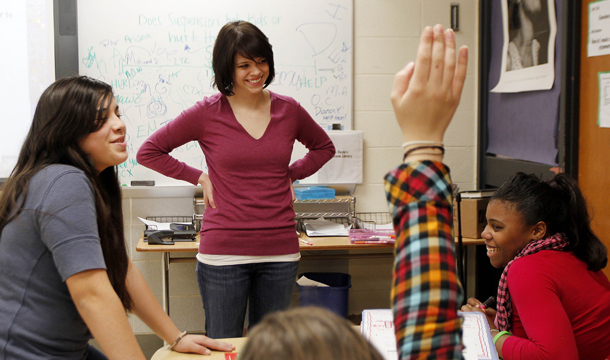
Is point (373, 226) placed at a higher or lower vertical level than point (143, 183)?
lower

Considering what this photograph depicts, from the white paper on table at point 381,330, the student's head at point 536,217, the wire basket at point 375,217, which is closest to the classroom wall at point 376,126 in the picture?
the wire basket at point 375,217

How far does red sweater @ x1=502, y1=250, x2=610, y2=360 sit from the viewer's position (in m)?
1.32

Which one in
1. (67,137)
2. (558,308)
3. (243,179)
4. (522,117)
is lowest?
(558,308)

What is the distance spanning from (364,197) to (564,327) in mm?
2107

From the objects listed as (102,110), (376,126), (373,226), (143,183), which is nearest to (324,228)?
(373,226)

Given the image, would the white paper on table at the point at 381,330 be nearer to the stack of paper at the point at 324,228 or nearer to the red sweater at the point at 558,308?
Result: the red sweater at the point at 558,308

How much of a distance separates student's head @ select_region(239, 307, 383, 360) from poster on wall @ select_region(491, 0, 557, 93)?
232 centimetres

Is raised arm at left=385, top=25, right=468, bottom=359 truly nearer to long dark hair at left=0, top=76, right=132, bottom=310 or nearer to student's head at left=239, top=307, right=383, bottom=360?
student's head at left=239, top=307, right=383, bottom=360

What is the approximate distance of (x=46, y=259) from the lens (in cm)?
107

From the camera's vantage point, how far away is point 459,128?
3398 mm

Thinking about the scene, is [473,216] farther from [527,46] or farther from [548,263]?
[548,263]

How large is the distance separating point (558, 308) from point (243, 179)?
1104mm

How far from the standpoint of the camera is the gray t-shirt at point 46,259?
1024mm

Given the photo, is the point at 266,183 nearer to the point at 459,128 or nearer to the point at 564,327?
the point at 564,327
